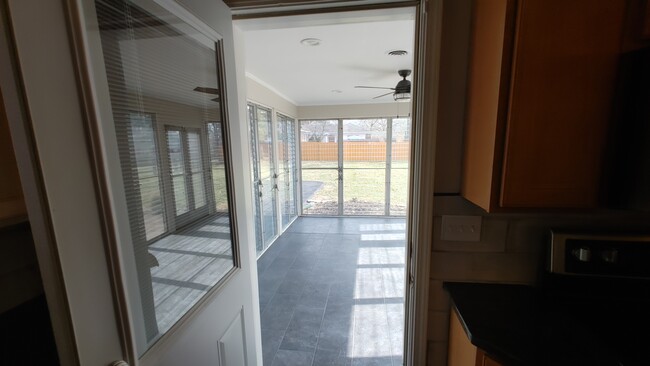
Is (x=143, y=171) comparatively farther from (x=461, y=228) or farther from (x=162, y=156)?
(x=461, y=228)

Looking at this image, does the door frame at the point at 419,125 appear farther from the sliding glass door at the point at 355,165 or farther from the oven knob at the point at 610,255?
the sliding glass door at the point at 355,165

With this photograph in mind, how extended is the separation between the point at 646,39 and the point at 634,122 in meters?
0.23

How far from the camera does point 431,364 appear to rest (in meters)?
1.29

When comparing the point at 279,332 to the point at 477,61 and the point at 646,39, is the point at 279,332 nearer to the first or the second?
the point at 477,61

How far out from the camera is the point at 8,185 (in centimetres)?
55

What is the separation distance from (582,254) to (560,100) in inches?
24.1

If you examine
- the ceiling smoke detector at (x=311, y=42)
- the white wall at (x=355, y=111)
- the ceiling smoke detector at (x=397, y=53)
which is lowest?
the white wall at (x=355, y=111)

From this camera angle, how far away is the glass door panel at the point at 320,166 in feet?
19.1

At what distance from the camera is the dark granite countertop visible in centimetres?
80

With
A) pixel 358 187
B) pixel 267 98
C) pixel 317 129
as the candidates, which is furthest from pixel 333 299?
pixel 317 129

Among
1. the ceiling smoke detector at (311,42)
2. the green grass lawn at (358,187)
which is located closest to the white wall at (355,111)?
the green grass lawn at (358,187)

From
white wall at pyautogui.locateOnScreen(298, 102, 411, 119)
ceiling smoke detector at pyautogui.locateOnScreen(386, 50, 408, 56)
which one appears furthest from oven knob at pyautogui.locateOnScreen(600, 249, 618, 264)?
white wall at pyautogui.locateOnScreen(298, 102, 411, 119)

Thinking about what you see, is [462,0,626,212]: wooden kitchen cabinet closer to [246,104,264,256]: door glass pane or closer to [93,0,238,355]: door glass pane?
[93,0,238,355]: door glass pane

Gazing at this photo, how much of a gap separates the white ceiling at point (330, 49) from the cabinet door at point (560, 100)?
53 centimetres
